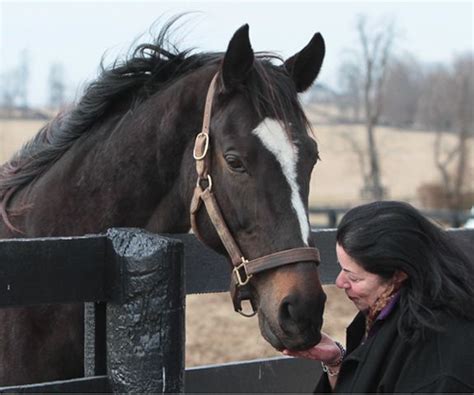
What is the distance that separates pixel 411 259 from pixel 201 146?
1.26 m

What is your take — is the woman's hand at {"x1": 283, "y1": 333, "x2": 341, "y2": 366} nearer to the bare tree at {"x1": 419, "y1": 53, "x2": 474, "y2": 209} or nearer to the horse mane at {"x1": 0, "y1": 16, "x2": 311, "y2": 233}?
the horse mane at {"x1": 0, "y1": 16, "x2": 311, "y2": 233}

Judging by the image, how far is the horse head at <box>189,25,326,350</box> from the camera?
9.27 feet

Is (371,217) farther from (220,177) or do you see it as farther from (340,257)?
(220,177)

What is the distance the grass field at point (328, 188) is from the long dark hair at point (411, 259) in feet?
6.24

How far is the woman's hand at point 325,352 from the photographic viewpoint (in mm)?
2748

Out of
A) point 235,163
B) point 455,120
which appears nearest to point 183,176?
point 235,163

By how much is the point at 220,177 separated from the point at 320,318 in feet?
2.46

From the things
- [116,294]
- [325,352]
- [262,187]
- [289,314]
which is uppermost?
[262,187]

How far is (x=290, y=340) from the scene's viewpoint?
279 centimetres

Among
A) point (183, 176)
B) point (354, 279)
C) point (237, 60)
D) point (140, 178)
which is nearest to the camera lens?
point (354, 279)

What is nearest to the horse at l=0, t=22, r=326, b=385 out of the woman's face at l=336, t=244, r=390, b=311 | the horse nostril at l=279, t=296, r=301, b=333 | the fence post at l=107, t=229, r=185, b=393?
the horse nostril at l=279, t=296, r=301, b=333

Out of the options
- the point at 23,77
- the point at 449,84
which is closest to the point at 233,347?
the point at 449,84

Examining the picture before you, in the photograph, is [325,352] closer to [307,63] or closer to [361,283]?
[361,283]

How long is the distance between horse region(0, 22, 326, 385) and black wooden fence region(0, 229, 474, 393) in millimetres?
504
